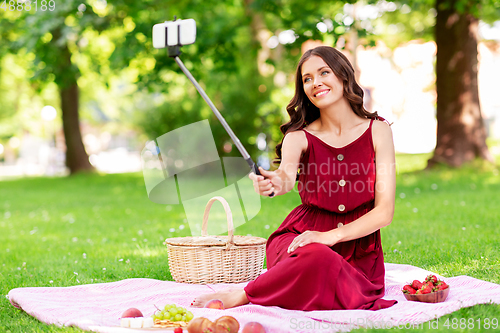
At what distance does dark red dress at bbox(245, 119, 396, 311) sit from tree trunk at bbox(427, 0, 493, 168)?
8.31 meters

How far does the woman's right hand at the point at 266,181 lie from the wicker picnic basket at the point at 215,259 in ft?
3.05

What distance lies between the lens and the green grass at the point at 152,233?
446 cm

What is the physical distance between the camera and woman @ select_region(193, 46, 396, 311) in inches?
121

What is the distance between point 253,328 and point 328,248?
0.64 metres

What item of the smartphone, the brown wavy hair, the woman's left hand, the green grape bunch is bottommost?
the green grape bunch

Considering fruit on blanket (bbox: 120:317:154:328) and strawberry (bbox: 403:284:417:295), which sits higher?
strawberry (bbox: 403:284:417:295)

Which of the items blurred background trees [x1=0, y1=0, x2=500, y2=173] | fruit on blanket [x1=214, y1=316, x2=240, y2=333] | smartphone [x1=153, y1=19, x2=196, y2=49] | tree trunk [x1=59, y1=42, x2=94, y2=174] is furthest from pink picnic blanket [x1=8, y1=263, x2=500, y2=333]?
tree trunk [x1=59, y1=42, x2=94, y2=174]

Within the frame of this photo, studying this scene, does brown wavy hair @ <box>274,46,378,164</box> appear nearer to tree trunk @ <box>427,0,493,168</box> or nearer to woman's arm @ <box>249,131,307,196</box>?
Result: woman's arm @ <box>249,131,307,196</box>

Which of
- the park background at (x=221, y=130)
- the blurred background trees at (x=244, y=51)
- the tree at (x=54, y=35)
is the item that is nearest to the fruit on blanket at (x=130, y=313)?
the park background at (x=221, y=130)

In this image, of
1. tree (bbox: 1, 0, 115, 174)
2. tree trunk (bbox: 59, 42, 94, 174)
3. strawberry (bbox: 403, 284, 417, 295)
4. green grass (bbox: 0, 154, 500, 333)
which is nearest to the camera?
strawberry (bbox: 403, 284, 417, 295)

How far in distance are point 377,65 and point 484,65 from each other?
6.89 meters

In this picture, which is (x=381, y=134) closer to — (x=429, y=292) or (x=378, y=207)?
(x=378, y=207)

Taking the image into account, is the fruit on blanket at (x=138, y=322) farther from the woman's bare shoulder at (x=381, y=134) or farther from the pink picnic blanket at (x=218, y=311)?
the woman's bare shoulder at (x=381, y=134)

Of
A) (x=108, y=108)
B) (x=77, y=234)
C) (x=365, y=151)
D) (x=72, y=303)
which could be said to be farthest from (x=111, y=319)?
(x=108, y=108)
